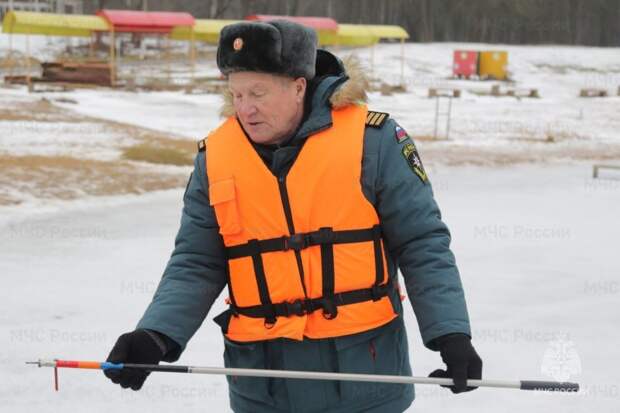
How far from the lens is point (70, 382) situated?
4.49 metres

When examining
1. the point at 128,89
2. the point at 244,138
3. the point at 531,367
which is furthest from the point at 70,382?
the point at 128,89

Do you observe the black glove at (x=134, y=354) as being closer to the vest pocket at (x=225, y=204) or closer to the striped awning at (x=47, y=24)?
the vest pocket at (x=225, y=204)

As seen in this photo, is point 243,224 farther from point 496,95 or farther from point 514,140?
point 496,95

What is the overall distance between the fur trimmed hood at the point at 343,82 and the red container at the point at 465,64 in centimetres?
3325

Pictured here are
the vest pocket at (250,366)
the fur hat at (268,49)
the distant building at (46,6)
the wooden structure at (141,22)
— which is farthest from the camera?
the distant building at (46,6)

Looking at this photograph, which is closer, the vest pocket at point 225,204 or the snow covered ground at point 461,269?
the vest pocket at point 225,204

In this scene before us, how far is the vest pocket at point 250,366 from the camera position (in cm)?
242

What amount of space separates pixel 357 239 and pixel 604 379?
2710mm

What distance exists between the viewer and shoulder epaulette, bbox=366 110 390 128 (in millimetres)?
2386

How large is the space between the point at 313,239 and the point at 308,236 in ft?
0.04

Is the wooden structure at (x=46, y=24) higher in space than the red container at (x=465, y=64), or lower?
higher

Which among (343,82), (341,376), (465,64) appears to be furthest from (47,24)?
(341,376)

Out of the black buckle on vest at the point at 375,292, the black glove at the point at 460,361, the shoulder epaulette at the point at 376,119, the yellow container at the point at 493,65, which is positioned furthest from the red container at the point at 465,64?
the black glove at the point at 460,361

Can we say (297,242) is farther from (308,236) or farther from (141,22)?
(141,22)
